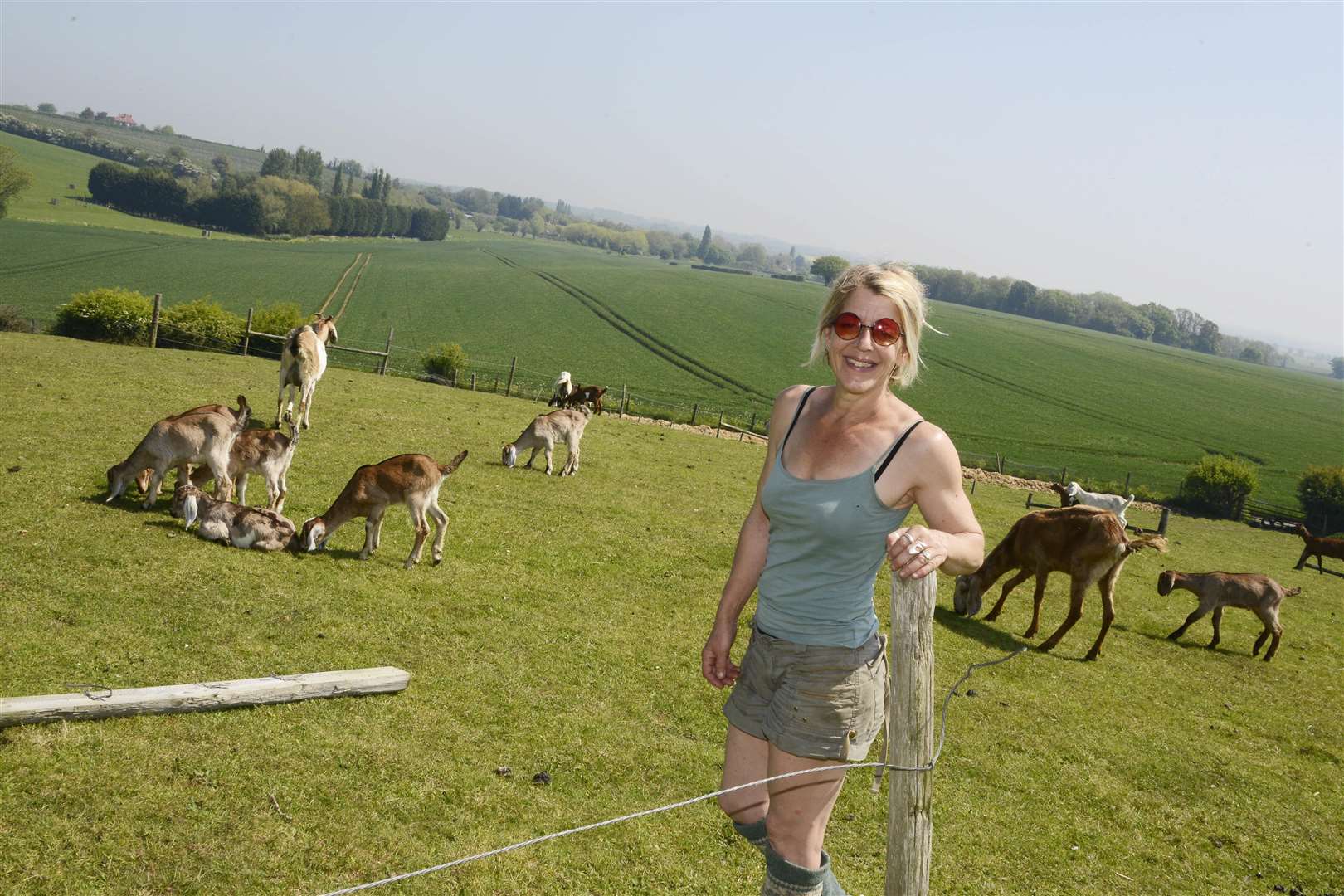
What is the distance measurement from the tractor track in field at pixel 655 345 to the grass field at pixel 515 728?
43602mm

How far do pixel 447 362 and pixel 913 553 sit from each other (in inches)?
1375

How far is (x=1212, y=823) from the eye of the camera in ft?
26.7

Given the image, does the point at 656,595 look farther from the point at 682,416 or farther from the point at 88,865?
the point at 682,416

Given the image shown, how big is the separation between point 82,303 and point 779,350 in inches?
2102

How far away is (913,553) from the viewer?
3.13 metres

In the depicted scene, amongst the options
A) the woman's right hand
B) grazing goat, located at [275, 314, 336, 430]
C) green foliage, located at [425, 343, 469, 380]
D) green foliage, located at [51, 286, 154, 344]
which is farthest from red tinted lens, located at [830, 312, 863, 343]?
green foliage, located at [425, 343, 469, 380]

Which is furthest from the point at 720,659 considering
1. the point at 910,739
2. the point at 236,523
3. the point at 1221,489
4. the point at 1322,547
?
the point at 1221,489

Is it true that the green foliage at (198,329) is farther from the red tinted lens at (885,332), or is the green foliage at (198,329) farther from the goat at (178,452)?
the red tinted lens at (885,332)

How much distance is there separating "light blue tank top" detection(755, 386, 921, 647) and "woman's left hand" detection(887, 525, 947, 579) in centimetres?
30

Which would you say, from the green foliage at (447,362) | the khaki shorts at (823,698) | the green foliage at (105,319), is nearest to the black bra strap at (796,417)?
the khaki shorts at (823,698)

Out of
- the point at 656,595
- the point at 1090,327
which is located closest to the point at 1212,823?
the point at 656,595

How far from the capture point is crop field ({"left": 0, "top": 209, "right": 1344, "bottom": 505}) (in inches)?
2144

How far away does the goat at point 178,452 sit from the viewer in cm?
1148

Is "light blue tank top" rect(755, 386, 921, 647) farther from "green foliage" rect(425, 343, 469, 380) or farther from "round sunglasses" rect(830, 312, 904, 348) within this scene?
"green foliage" rect(425, 343, 469, 380)
